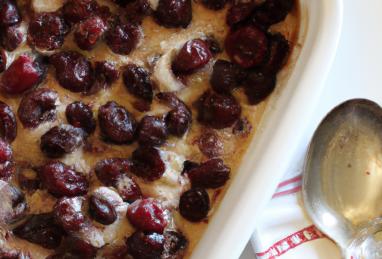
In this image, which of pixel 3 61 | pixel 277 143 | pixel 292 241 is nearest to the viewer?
pixel 277 143

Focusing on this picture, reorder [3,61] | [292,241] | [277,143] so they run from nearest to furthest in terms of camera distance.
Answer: [277,143] → [3,61] → [292,241]

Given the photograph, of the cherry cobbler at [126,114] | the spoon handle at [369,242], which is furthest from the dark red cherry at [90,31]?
the spoon handle at [369,242]

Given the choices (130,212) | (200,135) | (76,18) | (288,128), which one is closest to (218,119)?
→ (200,135)

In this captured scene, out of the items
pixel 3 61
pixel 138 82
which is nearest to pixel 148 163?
pixel 138 82

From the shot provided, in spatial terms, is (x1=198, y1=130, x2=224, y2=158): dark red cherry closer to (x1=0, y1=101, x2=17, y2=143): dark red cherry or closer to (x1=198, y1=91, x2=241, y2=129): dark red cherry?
(x1=198, y1=91, x2=241, y2=129): dark red cherry

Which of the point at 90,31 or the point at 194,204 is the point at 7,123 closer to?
the point at 90,31

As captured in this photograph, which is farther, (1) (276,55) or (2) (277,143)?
(1) (276,55)
